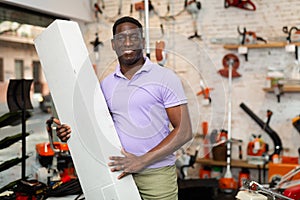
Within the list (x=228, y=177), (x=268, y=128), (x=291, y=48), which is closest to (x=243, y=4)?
(x=291, y=48)

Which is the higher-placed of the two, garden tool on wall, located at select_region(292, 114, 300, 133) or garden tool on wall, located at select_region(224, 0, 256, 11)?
garden tool on wall, located at select_region(224, 0, 256, 11)

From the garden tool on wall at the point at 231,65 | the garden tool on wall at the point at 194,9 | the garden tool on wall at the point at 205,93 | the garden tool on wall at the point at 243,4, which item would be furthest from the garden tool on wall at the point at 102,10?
the garden tool on wall at the point at 205,93

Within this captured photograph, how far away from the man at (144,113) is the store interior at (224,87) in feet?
3.80

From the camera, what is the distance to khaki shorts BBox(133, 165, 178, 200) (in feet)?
5.72

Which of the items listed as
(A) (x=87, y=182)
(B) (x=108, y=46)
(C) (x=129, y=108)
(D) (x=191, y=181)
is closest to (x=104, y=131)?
(C) (x=129, y=108)

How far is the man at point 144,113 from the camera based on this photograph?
166 centimetres

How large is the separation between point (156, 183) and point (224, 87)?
5.72 ft

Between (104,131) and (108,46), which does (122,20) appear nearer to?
(108,46)

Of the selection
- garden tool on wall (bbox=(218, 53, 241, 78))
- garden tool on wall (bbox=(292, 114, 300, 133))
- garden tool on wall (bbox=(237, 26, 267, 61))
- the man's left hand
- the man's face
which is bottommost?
garden tool on wall (bbox=(292, 114, 300, 133))

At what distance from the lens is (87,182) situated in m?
1.86

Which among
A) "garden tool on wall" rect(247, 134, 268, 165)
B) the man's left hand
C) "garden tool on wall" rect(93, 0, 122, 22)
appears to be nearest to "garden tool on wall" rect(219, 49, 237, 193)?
"garden tool on wall" rect(247, 134, 268, 165)

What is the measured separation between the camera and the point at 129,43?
1646mm

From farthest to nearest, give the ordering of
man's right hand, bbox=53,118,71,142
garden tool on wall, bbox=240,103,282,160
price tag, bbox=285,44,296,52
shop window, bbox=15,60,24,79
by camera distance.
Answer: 1. garden tool on wall, bbox=240,103,282,160
2. price tag, bbox=285,44,296,52
3. shop window, bbox=15,60,24,79
4. man's right hand, bbox=53,118,71,142

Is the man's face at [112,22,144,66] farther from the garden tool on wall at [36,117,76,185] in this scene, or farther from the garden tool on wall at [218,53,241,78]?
the garden tool on wall at [218,53,241,78]
